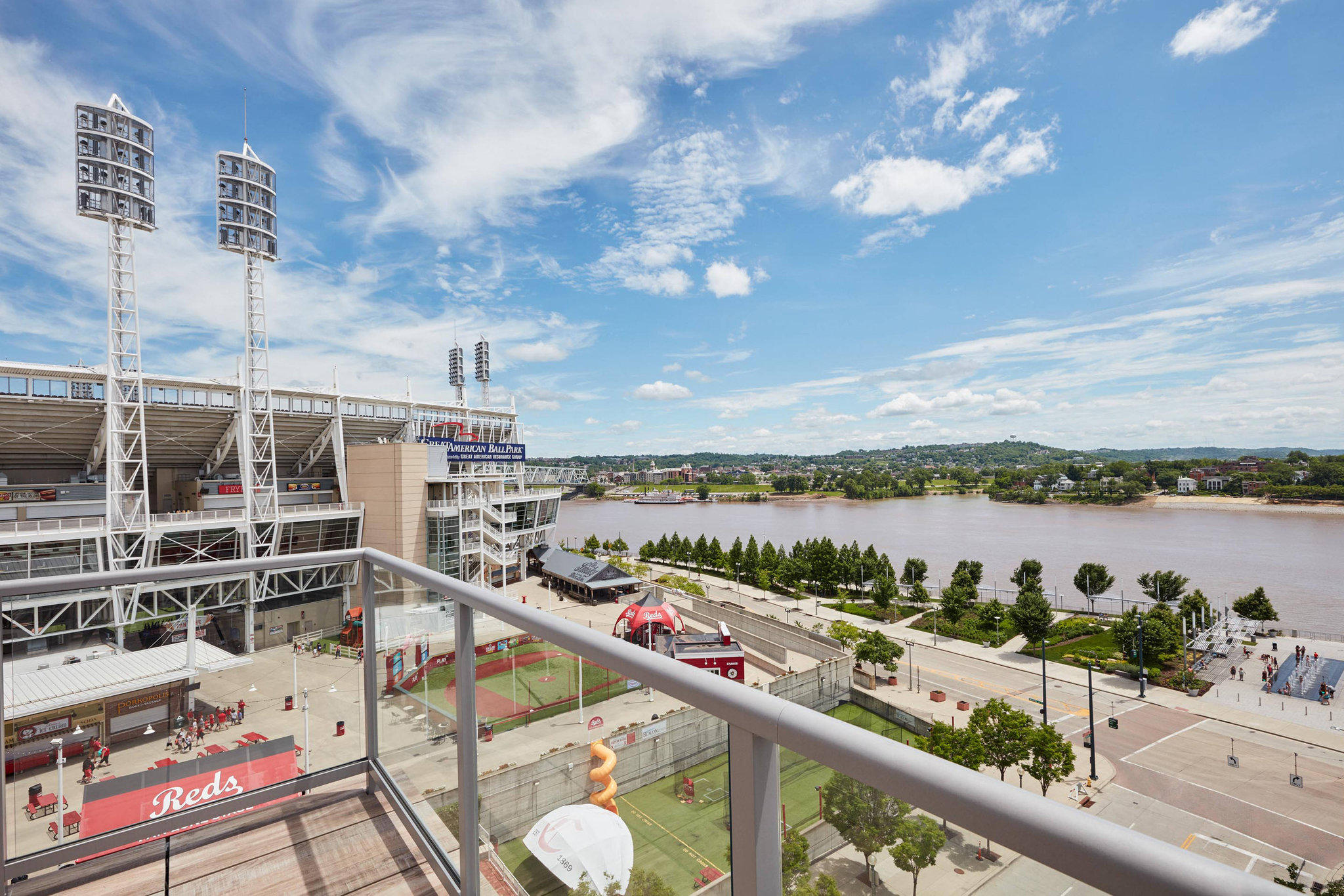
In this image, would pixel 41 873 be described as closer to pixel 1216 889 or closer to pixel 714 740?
pixel 714 740

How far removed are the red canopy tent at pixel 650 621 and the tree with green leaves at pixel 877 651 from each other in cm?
705

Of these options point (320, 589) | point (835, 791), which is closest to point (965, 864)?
point (835, 791)

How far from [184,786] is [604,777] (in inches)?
87.2

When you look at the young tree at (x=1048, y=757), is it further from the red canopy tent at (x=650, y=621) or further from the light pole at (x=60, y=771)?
the light pole at (x=60, y=771)

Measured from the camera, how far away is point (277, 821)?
101 inches

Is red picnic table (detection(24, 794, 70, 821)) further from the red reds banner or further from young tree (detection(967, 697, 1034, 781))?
young tree (detection(967, 697, 1034, 781))

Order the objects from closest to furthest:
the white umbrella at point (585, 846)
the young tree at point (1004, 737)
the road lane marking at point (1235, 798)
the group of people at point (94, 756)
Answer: the white umbrella at point (585, 846) < the group of people at point (94, 756) < the road lane marking at point (1235, 798) < the young tree at point (1004, 737)

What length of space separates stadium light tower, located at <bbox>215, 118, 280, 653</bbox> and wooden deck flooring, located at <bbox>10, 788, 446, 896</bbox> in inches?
1083

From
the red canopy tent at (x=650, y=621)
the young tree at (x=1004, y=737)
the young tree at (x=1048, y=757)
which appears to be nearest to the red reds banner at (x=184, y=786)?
the young tree at (x=1004, y=737)

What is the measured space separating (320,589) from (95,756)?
1.14m

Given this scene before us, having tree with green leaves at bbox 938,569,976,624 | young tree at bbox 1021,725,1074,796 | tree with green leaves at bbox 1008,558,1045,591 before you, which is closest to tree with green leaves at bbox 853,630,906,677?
young tree at bbox 1021,725,1074,796

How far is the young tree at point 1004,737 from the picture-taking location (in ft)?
47.5

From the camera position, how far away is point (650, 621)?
23.6 m

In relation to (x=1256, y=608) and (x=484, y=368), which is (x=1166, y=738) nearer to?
(x=1256, y=608)
